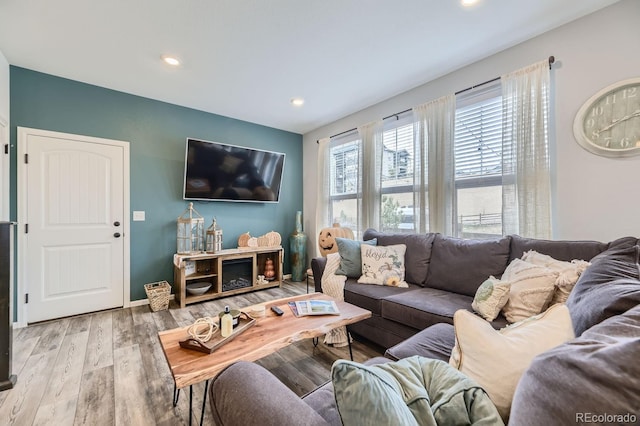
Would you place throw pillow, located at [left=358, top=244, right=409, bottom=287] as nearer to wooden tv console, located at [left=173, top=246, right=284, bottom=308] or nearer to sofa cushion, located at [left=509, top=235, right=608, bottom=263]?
sofa cushion, located at [left=509, top=235, right=608, bottom=263]

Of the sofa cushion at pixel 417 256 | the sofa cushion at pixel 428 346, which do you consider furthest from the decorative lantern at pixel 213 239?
the sofa cushion at pixel 428 346

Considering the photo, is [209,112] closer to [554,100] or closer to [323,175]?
[323,175]

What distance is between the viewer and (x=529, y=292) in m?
1.51

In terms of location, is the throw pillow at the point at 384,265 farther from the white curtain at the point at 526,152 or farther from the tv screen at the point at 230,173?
the tv screen at the point at 230,173

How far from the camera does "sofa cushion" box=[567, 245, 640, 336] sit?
28.6 inches

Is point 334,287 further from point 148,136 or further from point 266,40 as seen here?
point 148,136

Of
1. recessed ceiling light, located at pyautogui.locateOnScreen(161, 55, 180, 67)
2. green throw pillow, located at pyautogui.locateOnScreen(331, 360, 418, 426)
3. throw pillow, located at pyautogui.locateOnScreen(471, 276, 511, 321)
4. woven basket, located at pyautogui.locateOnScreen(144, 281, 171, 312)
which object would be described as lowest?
woven basket, located at pyautogui.locateOnScreen(144, 281, 171, 312)

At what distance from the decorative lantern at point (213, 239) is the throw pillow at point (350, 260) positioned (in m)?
1.72

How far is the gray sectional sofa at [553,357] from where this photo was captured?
16.3 inches

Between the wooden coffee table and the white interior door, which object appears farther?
the white interior door

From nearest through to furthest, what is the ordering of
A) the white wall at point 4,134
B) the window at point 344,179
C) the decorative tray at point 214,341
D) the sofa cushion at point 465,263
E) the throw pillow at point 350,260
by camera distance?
the decorative tray at point 214,341 → the sofa cushion at point 465,263 → the white wall at point 4,134 → the throw pillow at point 350,260 → the window at point 344,179

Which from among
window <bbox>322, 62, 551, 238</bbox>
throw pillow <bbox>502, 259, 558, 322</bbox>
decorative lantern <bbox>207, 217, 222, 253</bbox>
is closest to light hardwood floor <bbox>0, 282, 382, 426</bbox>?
decorative lantern <bbox>207, 217, 222, 253</bbox>

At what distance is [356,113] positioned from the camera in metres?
3.71

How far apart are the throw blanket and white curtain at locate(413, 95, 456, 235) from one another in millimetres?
1021
